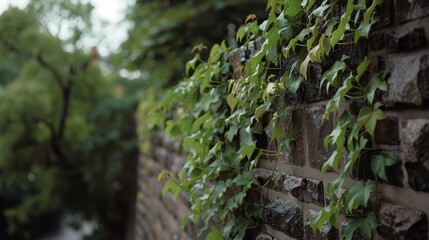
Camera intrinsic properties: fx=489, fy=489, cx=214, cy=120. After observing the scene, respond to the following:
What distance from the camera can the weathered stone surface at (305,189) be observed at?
156cm

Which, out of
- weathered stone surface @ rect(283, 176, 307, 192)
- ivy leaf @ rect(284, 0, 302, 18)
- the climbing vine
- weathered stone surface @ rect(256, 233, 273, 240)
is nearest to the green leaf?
the climbing vine

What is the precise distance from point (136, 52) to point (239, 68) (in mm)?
3573

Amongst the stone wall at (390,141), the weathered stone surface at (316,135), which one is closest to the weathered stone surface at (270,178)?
the stone wall at (390,141)

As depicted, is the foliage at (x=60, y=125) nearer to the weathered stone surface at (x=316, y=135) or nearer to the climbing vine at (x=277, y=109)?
the climbing vine at (x=277, y=109)

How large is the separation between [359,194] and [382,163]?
0.36 feet

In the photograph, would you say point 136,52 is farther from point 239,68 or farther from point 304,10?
point 304,10

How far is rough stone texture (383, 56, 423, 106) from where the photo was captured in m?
1.11

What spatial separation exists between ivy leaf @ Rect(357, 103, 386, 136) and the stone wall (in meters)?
0.03

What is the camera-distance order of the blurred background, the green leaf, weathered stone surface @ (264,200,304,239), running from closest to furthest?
1. the green leaf
2. weathered stone surface @ (264,200,304,239)
3. the blurred background

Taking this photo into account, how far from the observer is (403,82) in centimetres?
115

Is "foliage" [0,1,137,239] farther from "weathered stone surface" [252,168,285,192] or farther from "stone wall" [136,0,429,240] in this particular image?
"stone wall" [136,0,429,240]

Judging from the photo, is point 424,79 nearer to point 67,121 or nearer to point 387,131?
point 387,131

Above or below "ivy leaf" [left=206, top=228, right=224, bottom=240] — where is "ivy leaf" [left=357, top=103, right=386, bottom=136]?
above

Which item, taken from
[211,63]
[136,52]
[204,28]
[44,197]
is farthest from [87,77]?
[211,63]
